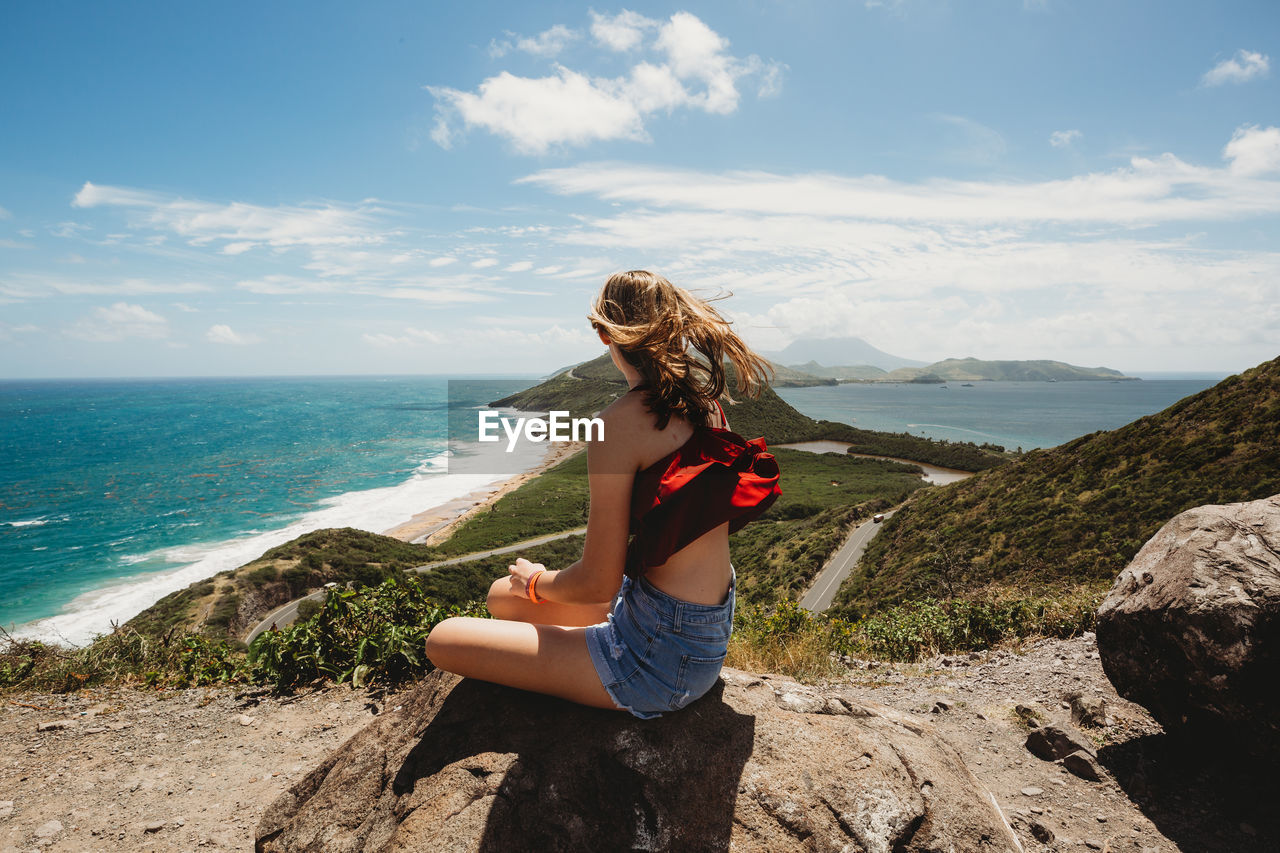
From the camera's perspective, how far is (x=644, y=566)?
87.7 inches

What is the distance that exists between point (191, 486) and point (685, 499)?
101 metres

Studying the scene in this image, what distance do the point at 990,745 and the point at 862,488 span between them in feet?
198

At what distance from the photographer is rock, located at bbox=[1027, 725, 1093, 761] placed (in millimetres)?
3863

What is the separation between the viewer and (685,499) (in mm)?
2131

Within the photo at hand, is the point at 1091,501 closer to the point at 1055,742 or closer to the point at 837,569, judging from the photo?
the point at 837,569

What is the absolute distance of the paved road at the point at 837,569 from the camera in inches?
1168

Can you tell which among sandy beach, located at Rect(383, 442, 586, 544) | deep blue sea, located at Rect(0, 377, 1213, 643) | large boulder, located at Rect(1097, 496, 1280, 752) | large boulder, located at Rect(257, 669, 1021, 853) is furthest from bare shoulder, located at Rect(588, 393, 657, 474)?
sandy beach, located at Rect(383, 442, 586, 544)

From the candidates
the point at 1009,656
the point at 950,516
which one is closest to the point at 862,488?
the point at 950,516

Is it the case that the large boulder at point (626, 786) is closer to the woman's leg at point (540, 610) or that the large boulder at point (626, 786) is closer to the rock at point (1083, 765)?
the woman's leg at point (540, 610)

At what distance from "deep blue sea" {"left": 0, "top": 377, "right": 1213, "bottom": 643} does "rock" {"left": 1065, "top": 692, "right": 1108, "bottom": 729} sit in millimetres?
31114

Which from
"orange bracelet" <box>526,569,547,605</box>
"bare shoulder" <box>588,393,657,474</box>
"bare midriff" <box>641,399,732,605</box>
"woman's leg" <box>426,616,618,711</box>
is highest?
"bare shoulder" <box>588,393,657,474</box>

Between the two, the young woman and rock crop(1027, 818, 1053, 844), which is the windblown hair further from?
rock crop(1027, 818, 1053, 844)

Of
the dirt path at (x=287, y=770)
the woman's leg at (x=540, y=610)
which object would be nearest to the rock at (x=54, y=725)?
the dirt path at (x=287, y=770)

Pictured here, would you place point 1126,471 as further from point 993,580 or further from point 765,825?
point 765,825
